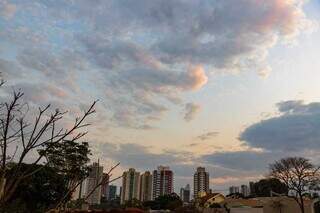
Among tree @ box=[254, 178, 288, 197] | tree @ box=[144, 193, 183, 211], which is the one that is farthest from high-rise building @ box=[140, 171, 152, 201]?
tree @ box=[144, 193, 183, 211]

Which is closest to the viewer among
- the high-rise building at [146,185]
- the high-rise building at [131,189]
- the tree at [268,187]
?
the tree at [268,187]

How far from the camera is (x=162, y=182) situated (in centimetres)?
→ 14250

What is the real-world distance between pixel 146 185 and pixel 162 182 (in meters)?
6.03

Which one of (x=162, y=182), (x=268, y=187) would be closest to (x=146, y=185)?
(x=162, y=182)

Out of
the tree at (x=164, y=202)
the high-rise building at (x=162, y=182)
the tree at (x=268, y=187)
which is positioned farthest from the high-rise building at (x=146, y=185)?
the tree at (x=164, y=202)

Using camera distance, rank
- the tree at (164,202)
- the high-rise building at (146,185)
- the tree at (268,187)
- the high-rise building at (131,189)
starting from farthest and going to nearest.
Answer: the high-rise building at (146,185) → the high-rise building at (131,189) → the tree at (268,187) → the tree at (164,202)

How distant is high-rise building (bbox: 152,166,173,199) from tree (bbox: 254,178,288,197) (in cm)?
4599

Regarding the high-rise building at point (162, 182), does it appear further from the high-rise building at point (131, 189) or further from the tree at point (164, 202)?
the tree at point (164, 202)

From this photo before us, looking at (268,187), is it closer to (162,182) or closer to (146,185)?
(162,182)

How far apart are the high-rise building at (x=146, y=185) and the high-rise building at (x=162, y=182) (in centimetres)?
150

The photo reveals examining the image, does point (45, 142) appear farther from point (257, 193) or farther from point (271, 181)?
point (257, 193)

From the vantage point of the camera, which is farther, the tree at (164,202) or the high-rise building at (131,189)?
the high-rise building at (131,189)

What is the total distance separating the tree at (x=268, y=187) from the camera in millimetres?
90938

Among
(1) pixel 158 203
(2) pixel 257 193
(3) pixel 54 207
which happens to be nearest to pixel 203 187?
(2) pixel 257 193
